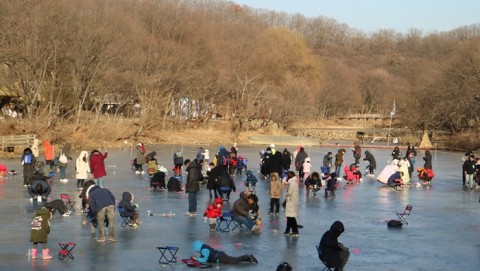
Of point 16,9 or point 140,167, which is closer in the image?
point 140,167

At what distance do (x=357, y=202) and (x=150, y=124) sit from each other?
44602mm

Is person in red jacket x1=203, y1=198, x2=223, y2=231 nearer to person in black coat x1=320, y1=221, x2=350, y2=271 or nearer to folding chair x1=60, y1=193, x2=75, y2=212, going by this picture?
folding chair x1=60, y1=193, x2=75, y2=212

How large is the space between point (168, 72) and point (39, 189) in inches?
2027

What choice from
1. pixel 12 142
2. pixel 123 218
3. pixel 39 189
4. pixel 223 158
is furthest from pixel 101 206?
pixel 12 142

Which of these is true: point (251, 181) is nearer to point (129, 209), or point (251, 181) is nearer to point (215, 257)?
point (129, 209)

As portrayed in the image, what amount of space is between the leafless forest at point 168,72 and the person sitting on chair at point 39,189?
28619 millimetres

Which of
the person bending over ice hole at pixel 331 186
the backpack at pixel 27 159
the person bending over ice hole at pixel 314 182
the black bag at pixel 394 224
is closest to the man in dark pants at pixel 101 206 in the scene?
the black bag at pixel 394 224

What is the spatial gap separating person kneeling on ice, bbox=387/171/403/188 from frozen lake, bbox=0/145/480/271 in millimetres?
575

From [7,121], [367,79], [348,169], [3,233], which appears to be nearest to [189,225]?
[3,233]

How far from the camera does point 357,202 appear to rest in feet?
82.3

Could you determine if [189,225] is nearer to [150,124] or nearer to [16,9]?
[16,9]

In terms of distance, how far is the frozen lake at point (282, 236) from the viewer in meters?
14.9

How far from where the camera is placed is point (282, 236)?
17.7 m

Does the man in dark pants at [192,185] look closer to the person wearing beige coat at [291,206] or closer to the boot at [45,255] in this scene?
the person wearing beige coat at [291,206]
